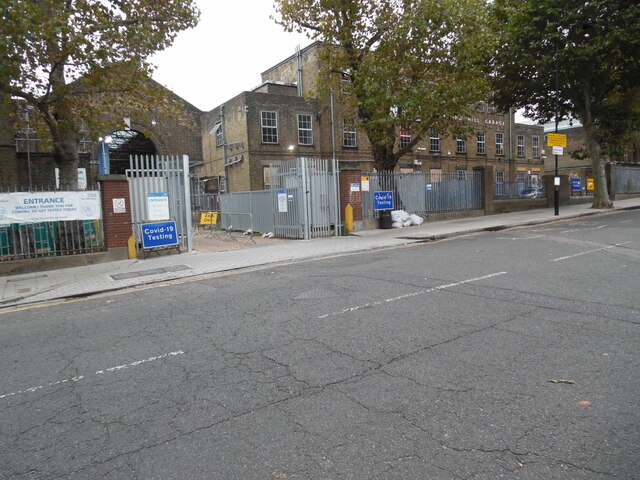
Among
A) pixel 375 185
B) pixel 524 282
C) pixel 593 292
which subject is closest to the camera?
pixel 593 292

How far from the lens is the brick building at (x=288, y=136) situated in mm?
27250

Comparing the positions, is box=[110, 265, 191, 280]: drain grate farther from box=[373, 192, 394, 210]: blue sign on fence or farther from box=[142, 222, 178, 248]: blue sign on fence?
box=[373, 192, 394, 210]: blue sign on fence

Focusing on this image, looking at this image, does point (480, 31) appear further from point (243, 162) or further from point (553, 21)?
point (243, 162)

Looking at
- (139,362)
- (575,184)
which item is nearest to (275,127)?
(575,184)

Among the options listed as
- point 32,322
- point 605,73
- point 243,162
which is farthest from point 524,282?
point 243,162

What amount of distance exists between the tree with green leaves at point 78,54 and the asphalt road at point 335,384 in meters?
7.03

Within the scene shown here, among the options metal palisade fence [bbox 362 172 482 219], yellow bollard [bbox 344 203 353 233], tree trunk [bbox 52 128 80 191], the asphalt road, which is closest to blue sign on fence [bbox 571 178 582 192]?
metal palisade fence [bbox 362 172 482 219]

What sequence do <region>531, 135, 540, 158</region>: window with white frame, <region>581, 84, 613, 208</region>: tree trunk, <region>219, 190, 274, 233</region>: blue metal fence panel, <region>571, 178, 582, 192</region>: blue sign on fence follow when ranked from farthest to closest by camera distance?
<region>531, 135, 540, 158</region>: window with white frame → <region>571, 178, 582, 192</region>: blue sign on fence → <region>581, 84, 613, 208</region>: tree trunk → <region>219, 190, 274, 233</region>: blue metal fence panel

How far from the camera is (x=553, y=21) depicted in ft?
63.4

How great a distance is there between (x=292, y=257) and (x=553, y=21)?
1750 centimetres

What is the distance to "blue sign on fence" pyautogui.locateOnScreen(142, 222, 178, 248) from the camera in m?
12.1

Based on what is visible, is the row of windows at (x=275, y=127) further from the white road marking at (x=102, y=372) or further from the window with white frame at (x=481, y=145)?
the white road marking at (x=102, y=372)

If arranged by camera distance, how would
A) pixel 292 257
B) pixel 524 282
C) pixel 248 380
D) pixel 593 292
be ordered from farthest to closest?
pixel 292 257 < pixel 524 282 < pixel 593 292 < pixel 248 380

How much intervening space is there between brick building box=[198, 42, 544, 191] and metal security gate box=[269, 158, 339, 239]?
8.20 metres
